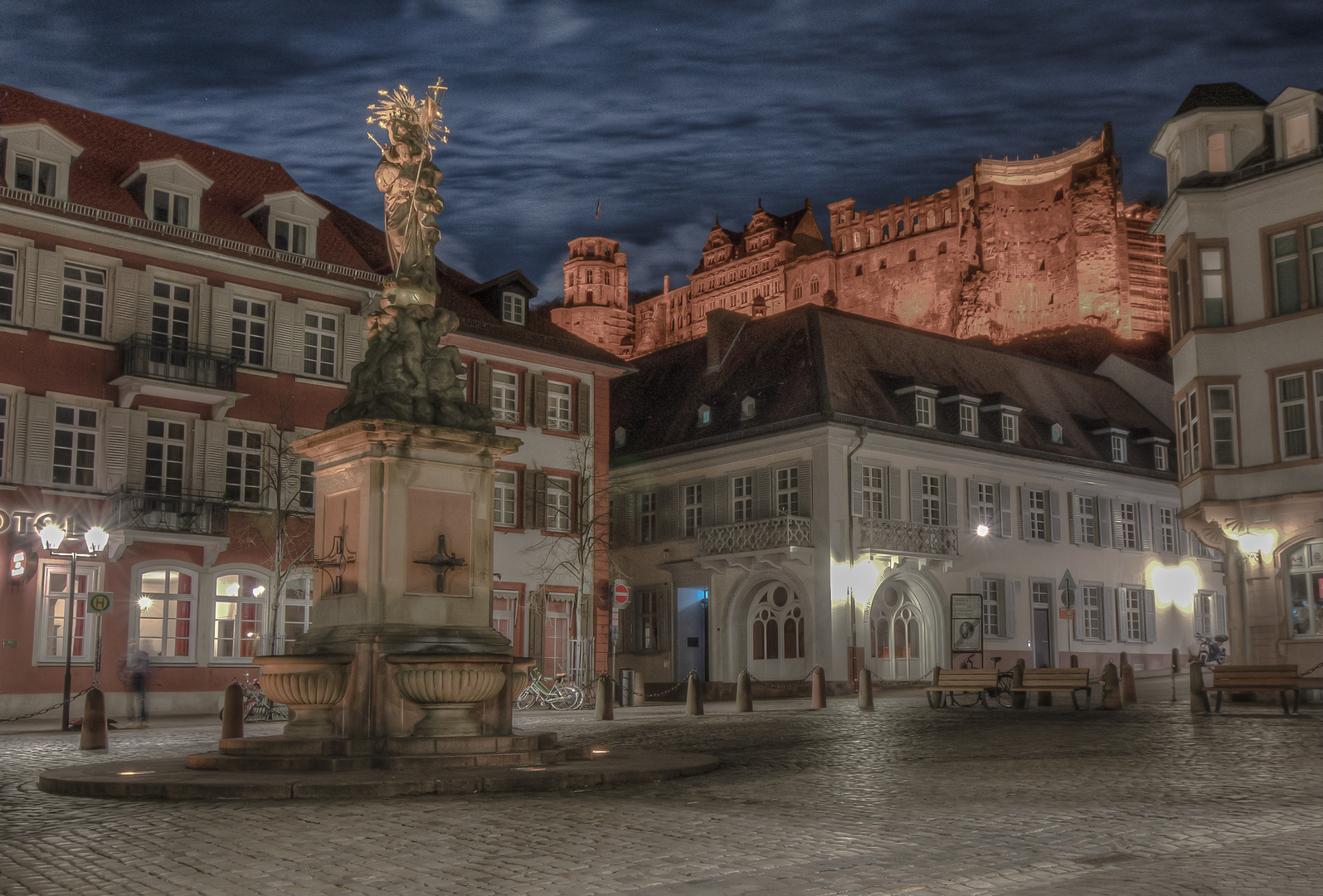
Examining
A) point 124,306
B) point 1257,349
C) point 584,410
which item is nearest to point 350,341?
point 124,306

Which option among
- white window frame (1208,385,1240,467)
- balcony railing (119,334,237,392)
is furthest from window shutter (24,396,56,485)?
white window frame (1208,385,1240,467)

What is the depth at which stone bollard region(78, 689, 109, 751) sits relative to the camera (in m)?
18.5

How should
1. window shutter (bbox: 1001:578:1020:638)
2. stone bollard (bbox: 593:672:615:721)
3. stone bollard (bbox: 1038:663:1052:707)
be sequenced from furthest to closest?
window shutter (bbox: 1001:578:1020:638), stone bollard (bbox: 1038:663:1052:707), stone bollard (bbox: 593:672:615:721)

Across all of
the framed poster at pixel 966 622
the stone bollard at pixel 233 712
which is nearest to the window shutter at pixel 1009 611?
the framed poster at pixel 966 622

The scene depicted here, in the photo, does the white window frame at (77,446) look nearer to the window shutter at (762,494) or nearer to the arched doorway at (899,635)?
the window shutter at (762,494)

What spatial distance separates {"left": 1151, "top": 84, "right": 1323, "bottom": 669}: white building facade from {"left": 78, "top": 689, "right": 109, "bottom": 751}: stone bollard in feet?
65.0

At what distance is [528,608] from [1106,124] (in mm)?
71867

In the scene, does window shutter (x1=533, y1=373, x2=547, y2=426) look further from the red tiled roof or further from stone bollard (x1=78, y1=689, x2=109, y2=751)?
stone bollard (x1=78, y1=689, x2=109, y2=751)

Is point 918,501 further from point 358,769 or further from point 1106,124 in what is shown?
point 1106,124

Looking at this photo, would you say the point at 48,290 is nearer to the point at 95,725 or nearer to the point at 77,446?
the point at 77,446

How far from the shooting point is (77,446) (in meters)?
29.5

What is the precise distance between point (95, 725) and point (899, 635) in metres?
26.6

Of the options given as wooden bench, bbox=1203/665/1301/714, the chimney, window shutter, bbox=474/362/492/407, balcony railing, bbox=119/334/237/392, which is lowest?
wooden bench, bbox=1203/665/1301/714

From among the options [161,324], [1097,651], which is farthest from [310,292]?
[1097,651]
